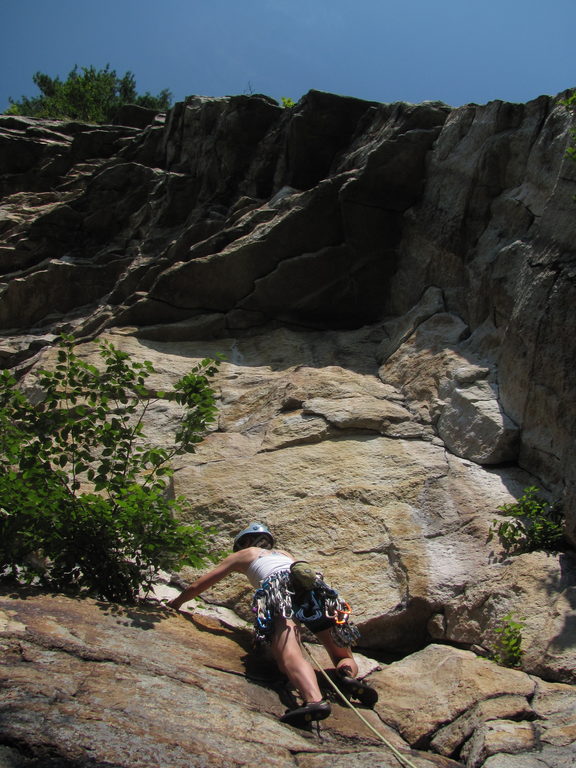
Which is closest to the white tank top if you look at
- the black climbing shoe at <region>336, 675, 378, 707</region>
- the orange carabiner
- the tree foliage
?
the orange carabiner

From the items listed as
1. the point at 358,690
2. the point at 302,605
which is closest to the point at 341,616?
the point at 302,605

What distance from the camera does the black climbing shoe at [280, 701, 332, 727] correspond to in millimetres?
4219

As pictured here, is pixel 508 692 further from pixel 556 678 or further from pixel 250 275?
pixel 250 275

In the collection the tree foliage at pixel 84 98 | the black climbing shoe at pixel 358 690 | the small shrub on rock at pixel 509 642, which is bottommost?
the black climbing shoe at pixel 358 690

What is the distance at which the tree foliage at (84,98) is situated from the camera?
28.8m

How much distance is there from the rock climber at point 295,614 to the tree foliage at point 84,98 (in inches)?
1007

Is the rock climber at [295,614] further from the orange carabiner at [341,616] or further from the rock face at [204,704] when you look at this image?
the rock face at [204,704]

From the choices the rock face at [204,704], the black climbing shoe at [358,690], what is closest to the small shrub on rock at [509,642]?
the rock face at [204,704]

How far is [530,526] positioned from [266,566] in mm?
2504

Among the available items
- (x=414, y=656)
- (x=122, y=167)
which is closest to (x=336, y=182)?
(x=122, y=167)

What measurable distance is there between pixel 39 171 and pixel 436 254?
11.0 m

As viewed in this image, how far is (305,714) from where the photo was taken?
4.22 m

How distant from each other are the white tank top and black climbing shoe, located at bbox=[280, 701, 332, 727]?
111cm

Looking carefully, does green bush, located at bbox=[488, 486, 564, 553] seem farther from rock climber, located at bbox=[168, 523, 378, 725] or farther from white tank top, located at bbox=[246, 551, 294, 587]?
white tank top, located at bbox=[246, 551, 294, 587]
